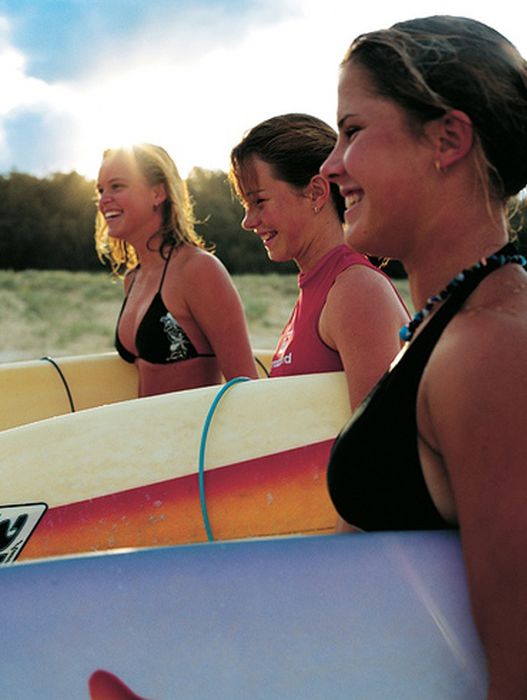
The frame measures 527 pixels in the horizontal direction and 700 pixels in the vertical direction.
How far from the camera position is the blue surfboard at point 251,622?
1091 mm

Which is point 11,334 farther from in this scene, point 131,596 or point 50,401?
point 131,596

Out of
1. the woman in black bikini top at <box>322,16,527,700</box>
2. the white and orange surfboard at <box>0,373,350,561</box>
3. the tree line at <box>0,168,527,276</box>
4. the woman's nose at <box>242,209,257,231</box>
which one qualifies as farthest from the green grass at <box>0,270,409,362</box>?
the woman in black bikini top at <box>322,16,527,700</box>

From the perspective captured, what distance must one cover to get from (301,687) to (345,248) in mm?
1331

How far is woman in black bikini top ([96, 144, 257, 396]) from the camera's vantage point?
299 cm

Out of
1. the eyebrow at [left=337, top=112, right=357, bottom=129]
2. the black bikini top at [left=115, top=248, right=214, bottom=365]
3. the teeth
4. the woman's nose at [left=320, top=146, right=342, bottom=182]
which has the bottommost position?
the black bikini top at [left=115, top=248, right=214, bottom=365]

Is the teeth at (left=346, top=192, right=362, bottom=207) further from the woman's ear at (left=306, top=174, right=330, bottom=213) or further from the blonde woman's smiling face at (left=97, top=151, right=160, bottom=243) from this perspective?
the blonde woman's smiling face at (left=97, top=151, right=160, bottom=243)

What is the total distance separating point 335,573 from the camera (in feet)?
3.66

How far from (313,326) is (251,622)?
1.10m

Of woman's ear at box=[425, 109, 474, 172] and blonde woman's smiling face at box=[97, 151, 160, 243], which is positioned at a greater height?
woman's ear at box=[425, 109, 474, 172]

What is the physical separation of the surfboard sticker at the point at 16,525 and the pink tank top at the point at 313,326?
72cm

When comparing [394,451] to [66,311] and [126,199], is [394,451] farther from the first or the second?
[66,311]

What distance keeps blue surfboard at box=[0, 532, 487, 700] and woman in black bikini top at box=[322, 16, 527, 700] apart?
0.08m

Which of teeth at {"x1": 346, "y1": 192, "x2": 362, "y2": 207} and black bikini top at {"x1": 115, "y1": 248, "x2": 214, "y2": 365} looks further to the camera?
black bikini top at {"x1": 115, "y1": 248, "x2": 214, "y2": 365}

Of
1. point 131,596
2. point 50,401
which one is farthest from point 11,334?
point 131,596
